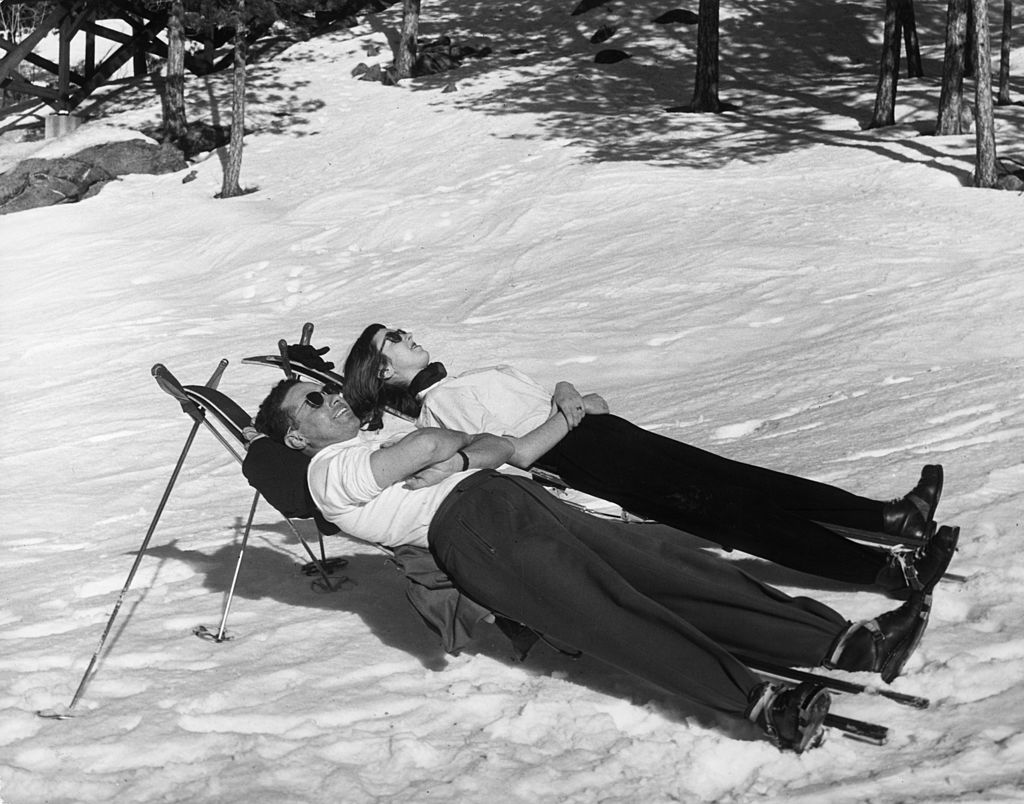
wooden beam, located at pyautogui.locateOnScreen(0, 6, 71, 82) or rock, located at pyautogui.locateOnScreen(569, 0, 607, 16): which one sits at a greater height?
rock, located at pyautogui.locateOnScreen(569, 0, 607, 16)

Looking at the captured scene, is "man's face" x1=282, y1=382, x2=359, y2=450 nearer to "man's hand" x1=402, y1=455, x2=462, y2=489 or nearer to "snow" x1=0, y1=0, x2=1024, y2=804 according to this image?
"man's hand" x1=402, y1=455, x2=462, y2=489

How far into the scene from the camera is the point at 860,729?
337 cm

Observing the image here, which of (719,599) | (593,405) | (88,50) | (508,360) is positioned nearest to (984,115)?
(508,360)

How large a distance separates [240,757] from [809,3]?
74.4ft

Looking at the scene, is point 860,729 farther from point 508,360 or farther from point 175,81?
point 175,81

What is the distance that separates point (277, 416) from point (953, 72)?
38.4 ft

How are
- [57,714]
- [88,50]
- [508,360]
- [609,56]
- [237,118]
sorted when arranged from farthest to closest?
[88,50]
[609,56]
[237,118]
[508,360]
[57,714]

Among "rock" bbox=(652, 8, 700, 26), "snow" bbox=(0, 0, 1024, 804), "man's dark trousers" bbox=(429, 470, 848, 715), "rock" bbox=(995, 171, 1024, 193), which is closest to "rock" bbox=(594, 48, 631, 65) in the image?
"snow" bbox=(0, 0, 1024, 804)

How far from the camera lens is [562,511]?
12.8ft

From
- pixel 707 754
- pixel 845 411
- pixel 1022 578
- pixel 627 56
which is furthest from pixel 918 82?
pixel 707 754

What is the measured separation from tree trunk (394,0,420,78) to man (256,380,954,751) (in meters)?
19.3

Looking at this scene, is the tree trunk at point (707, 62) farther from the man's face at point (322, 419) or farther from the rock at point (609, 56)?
the man's face at point (322, 419)

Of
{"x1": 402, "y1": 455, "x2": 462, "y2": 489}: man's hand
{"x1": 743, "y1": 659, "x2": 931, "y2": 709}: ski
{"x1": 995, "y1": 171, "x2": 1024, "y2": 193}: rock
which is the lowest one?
{"x1": 995, "y1": 171, "x2": 1024, "y2": 193}: rock

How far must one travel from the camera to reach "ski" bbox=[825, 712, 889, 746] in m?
3.35
